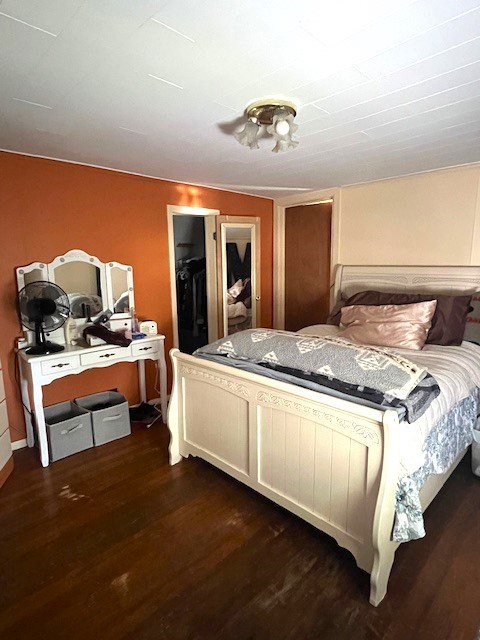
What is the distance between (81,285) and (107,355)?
621mm

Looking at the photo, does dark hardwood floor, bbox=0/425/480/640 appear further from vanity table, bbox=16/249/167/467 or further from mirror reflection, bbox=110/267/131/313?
mirror reflection, bbox=110/267/131/313

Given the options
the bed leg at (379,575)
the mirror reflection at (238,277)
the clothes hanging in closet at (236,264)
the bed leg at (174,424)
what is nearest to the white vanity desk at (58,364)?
the bed leg at (174,424)

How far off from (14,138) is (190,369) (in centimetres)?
174

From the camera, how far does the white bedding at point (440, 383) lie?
1.47 m

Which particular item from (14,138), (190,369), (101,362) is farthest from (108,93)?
(101,362)

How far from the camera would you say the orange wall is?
2.44 metres

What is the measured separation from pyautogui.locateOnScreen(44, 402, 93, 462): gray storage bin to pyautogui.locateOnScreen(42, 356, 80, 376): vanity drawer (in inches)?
15.7

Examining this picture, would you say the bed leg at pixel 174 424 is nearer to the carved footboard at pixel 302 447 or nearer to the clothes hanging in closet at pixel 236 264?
the carved footboard at pixel 302 447

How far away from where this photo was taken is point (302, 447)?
5.71 feet

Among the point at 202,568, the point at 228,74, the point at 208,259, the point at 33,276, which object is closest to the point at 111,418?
the point at 33,276

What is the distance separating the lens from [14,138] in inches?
82.2

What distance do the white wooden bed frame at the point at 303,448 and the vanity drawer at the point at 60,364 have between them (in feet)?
2.35

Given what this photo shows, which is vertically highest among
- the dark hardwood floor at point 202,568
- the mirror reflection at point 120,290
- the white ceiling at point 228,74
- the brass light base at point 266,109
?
the white ceiling at point 228,74

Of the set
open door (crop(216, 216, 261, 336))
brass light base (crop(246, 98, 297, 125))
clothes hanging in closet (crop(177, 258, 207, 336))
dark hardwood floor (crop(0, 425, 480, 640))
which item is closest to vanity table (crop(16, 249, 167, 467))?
dark hardwood floor (crop(0, 425, 480, 640))
